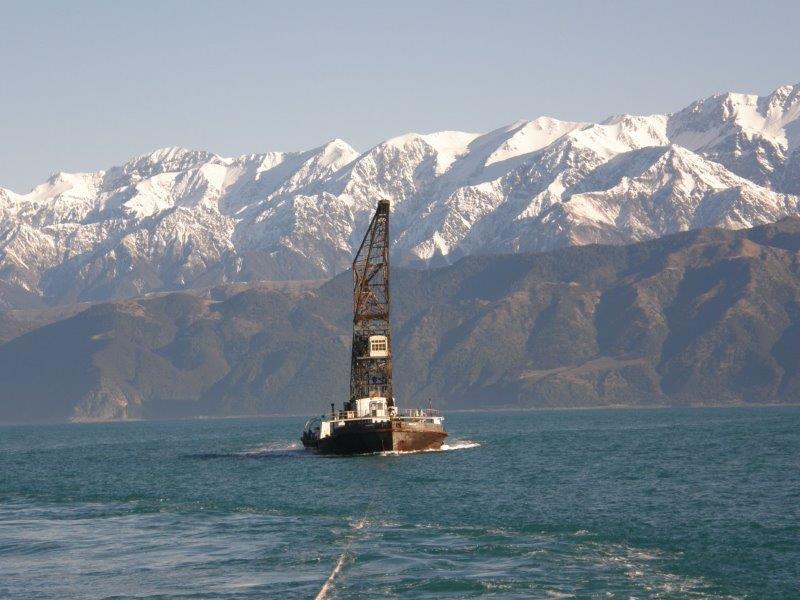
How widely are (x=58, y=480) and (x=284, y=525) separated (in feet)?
225

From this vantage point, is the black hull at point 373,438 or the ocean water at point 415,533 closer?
the ocean water at point 415,533

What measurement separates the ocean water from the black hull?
1680cm

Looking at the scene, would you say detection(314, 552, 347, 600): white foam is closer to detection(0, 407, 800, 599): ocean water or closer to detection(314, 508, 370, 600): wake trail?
detection(314, 508, 370, 600): wake trail

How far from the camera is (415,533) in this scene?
113438mm

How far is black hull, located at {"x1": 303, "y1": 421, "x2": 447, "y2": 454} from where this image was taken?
625ft

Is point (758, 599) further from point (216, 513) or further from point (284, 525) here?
point (216, 513)

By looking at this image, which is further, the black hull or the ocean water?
the black hull

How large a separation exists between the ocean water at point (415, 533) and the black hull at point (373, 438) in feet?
55.1

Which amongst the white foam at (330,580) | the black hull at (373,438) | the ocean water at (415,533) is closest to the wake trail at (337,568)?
the white foam at (330,580)

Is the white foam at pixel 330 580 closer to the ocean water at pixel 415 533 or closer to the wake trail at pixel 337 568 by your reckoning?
the wake trail at pixel 337 568

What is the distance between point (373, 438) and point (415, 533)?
77435 mm

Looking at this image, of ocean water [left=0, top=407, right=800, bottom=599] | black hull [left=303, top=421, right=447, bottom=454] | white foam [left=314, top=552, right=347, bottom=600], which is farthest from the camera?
black hull [left=303, top=421, right=447, bottom=454]

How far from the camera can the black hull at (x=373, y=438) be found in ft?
625

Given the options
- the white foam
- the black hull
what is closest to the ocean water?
the white foam
